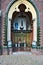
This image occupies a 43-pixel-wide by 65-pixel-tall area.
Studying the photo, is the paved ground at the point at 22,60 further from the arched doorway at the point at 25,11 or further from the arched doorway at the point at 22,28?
the arched doorway at the point at 22,28

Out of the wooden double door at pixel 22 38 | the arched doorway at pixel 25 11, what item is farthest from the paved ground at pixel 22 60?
the wooden double door at pixel 22 38

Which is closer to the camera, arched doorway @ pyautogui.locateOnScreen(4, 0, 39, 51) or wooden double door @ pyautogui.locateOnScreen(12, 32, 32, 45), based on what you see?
arched doorway @ pyautogui.locateOnScreen(4, 0, 39, 51)

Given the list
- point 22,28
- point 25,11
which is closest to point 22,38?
point 22,28

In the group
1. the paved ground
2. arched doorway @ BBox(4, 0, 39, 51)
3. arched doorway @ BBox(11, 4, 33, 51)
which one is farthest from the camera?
arched doorway @ BBox(11, 4, 33, 51)

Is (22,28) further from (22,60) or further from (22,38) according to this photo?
(22,60)

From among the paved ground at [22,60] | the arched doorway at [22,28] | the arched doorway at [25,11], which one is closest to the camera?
the paved ground at [22,60]

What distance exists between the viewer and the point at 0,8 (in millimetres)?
21547

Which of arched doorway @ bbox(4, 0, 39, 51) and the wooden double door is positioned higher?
arched doorway @ bbox(4, 0, 39, 51)

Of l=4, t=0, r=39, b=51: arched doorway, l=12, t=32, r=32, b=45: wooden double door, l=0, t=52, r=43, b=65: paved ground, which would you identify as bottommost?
l=0, t=52, r=43, b=65: paved ground

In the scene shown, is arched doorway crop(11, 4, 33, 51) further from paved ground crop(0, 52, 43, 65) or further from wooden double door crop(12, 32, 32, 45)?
paved ground crop(0, 52, 43, 65)

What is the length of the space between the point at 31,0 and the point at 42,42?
4.05 m

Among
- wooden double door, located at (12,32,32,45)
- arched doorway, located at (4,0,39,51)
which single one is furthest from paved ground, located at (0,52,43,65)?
wooden double door, located at (12,32,32,45)

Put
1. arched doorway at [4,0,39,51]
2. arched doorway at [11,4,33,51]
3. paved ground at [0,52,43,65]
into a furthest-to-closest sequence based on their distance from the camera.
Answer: arched doorway at [11,4,33,51] < arched doorway at [4,0,39,51] < paved ground at [0,52,43,65]

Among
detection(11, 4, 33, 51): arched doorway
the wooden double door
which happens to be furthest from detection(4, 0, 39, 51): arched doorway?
the wooden double door
